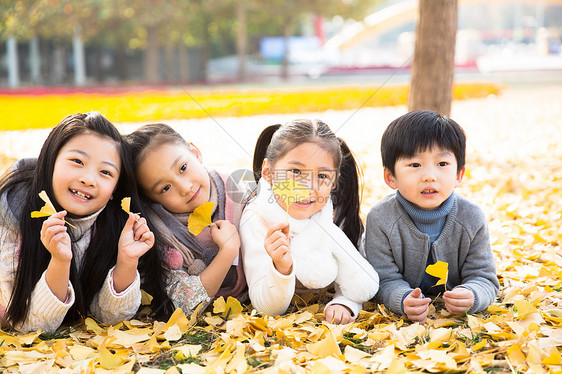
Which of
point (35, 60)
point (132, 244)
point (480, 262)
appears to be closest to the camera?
point (132, 244)

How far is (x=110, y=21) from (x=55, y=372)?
20.1 m

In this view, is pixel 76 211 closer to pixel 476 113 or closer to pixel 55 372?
pixel 55 372

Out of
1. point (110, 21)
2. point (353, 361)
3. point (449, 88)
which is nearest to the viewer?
point (353, 361)

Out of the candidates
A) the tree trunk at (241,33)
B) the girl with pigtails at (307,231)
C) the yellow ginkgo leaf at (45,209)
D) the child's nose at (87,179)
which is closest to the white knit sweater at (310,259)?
the girl with pigtails at (307,231)

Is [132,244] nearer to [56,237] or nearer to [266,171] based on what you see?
[56,237]

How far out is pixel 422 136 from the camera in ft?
7.76

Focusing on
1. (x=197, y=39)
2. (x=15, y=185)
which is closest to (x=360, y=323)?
(x=15, y=185)

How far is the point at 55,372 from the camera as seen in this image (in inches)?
74.7

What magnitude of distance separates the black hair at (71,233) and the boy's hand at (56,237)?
0.21m

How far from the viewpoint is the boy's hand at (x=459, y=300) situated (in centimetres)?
222

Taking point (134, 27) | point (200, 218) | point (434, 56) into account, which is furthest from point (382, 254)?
point (134, 27)

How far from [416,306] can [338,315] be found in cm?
30

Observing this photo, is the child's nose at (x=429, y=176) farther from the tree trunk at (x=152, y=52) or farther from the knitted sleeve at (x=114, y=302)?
the tree trunk at (x=152, y=52)

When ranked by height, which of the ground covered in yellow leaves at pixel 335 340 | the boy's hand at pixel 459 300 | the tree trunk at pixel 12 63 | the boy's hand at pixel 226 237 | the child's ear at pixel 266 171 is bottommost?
the ground covered in yellow leaves at pixel 335 340
